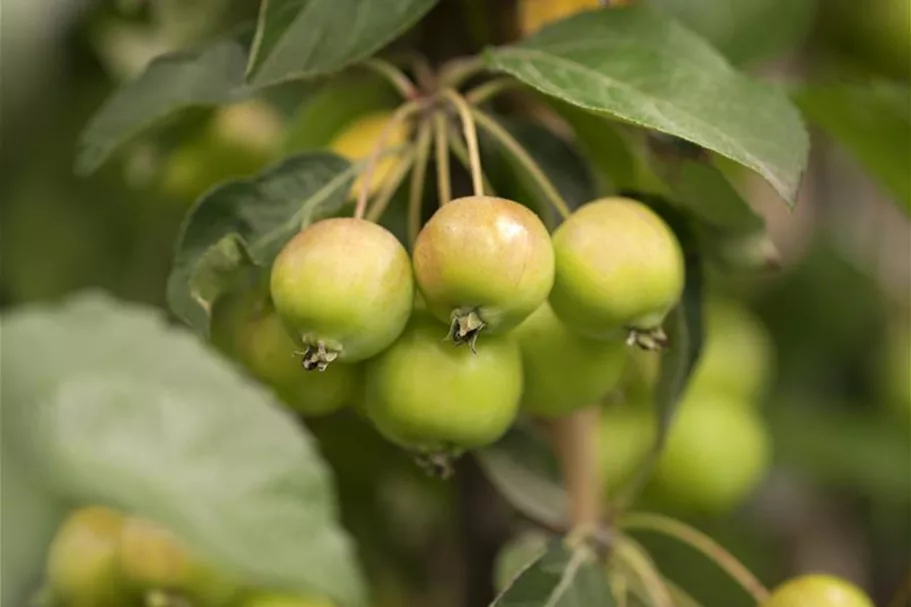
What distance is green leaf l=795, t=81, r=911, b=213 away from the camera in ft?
1.53

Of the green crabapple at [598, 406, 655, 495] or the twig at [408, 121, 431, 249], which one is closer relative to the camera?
the twig at [408, 121, 431, 249]

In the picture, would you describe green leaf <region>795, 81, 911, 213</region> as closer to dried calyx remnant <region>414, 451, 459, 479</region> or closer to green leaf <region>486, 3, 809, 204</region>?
green leaf <region>486, 3, 809, 204</region>

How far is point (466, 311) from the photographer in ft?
1.10

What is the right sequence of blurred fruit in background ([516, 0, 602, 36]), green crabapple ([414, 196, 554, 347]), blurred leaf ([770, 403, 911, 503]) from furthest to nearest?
blurred leaf ([770, 403, 911, 503])
blurred fruit in background ([516, 0, 602, 36])
green crabapple ([414, 196, 554, 347])

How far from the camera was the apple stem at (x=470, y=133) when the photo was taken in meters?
0.36

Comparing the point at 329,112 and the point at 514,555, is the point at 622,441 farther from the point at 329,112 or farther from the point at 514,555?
the point at 329,112

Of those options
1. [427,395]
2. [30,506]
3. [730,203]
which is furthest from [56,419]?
[730,203]

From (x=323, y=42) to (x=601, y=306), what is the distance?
0.45ft

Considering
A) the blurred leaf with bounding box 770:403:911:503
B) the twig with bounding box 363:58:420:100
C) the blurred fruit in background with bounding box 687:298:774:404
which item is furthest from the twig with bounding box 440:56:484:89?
the blurred leaf with bounding box 770:403:911:503

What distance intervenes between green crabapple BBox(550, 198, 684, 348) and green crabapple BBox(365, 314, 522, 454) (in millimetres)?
31

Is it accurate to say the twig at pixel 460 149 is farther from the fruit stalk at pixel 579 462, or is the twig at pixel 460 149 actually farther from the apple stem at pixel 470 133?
the fruit stalk at pixel 579 462

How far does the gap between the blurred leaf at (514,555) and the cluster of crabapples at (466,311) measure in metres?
0.10

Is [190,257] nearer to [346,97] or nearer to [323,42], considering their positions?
[323,42]

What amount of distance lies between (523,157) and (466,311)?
9 centimetres
